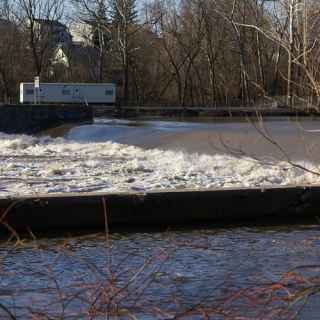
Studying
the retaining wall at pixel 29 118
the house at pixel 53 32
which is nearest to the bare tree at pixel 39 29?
the house at pixel 53 32

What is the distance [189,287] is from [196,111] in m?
45.7

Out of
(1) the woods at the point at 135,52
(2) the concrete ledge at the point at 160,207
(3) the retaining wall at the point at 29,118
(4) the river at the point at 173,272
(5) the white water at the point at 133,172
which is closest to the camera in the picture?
(4) the river at the point at 173,272

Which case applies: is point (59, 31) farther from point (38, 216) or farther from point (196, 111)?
Result: point (38, 216)

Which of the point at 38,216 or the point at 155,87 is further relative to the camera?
the point at 155,87

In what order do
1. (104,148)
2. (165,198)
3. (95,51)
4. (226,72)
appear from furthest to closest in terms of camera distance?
1. (95,51)
2. (226,72)
3. (104,148)
4. (165,198)

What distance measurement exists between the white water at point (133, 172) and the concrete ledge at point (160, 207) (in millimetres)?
802

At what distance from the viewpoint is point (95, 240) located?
10727 millimetres

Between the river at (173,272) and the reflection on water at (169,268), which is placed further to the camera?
the reflection on water at (169,268)

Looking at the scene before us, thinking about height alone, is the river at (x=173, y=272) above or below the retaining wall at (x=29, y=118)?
below

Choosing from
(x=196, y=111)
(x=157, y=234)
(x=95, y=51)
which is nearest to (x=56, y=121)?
(x=196, y=111)

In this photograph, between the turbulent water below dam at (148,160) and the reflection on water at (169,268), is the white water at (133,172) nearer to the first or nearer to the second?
the turbulent water below dam at (148,160)

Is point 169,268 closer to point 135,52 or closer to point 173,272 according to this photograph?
point 173,272

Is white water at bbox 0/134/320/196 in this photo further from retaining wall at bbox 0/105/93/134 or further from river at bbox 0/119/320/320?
retaining wall at bbox 0/105/93/134

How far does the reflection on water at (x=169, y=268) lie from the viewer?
6523 millimetres
